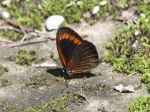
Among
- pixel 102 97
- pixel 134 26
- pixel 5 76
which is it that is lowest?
pixel 102 97

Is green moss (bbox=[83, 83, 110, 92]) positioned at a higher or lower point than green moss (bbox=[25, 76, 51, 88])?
lower

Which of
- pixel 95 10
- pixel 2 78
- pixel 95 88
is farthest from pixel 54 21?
pixel 95 88

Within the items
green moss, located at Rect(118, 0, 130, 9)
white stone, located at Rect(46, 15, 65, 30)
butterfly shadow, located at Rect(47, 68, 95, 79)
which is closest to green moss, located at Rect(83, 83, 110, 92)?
butterfly shadow, located at Rect(47, 68, 95, 79)

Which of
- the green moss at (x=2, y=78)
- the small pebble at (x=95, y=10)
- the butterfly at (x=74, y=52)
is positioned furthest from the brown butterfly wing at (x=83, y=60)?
the small pebble at (x=95, y=10)

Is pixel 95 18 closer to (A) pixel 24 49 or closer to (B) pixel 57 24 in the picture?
(B) pixel 57 24

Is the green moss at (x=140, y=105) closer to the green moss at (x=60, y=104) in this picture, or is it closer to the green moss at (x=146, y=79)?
the green moss at (x=146, y=79)

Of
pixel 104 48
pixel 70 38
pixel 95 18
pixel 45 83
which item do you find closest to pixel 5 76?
pixel 45 83

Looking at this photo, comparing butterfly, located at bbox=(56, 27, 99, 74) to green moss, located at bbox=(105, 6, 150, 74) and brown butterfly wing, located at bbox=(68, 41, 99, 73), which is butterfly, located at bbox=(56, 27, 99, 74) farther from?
green moss, located at bbox=(105, 6, 150, 74)
